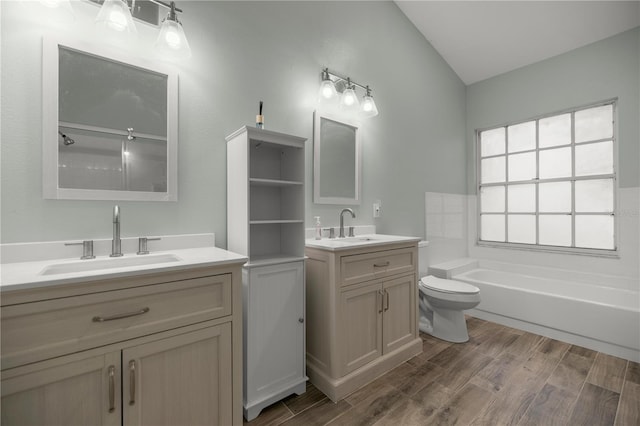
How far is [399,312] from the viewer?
204cm

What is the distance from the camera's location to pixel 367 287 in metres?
1.83

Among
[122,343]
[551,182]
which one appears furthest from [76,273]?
[551,182]

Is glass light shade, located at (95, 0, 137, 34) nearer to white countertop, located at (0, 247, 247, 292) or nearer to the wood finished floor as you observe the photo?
white countertop, located at (0, 247, 247, 292)

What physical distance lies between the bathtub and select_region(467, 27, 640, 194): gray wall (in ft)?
3.63

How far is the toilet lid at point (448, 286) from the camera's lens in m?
2.28

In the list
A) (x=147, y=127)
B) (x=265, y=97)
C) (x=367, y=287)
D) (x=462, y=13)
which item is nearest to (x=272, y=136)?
(x=265, y=97)

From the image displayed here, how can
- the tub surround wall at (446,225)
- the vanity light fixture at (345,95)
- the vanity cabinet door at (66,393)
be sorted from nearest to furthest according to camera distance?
the vanity cabinet door at (66,393), the vanity light fixture at (345,95), the tub surround wall at (446,225)

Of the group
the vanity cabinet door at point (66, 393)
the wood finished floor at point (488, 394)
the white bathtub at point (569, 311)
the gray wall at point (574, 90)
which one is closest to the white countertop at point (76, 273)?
the vanity cabinet door at point (66, 393)

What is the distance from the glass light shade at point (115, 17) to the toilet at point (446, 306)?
8.85ft

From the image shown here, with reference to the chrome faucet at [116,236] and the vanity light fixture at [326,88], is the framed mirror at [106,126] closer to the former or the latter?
the chrome faucet at [116,236]

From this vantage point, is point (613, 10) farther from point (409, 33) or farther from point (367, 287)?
point (367, 287)

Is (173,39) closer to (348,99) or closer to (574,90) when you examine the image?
(348,99)

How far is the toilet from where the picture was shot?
2.25 m

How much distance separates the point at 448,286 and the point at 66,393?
8.06 ft
